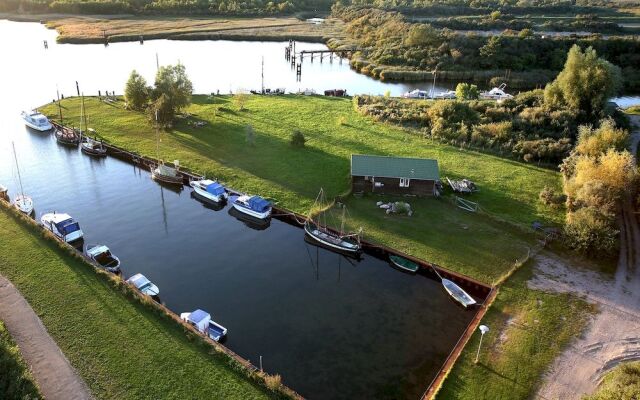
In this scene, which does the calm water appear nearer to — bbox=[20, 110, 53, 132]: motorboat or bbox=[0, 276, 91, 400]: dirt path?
bbox=[20, 110, 53, 132]: motorboat

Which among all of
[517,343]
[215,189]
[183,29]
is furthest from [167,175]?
[183,29]

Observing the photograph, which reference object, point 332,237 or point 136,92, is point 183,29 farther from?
point 332,237

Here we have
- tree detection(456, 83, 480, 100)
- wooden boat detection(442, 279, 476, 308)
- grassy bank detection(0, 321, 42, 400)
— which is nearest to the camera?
grassy bank detection(0, 321, 42, 400)

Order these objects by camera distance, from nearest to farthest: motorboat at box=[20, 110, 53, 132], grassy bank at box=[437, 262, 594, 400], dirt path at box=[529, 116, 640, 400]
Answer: grassy bank at box=[437, 262, 594, 400] < dirt path at box=[529, 116, 640, 400] < motorboat at box=[20, 110, 53, 132]

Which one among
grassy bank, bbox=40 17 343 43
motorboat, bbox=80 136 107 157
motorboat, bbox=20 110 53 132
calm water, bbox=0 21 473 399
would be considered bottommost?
calm water, bbox=0 21 473 399

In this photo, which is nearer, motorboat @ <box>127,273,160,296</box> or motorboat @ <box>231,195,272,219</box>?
motorboat @ <box>127,273,160,296</box>

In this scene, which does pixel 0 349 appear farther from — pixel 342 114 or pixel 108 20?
pixel 108 20

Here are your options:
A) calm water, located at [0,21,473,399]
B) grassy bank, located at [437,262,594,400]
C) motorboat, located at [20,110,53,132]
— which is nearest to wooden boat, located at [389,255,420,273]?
calm water, located at [0,21,473,399]
